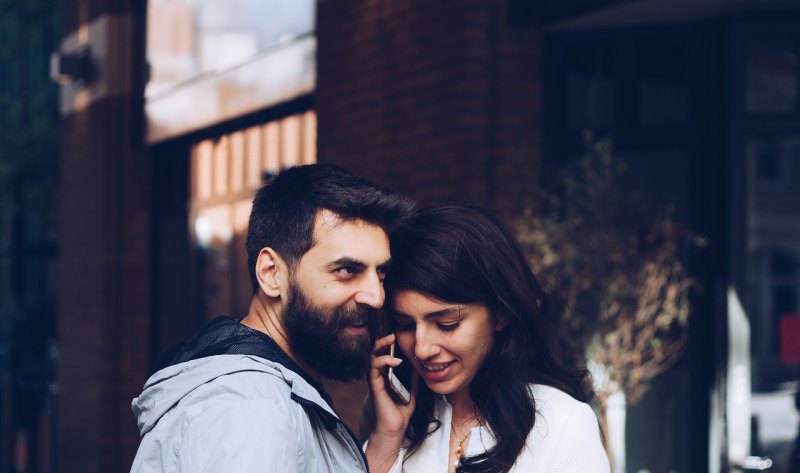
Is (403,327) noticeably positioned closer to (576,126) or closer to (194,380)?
(194,380)

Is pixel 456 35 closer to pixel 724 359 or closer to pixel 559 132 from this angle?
pixel 559 132

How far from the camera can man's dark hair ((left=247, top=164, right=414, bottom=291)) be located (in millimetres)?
2482

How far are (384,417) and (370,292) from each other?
0.50m

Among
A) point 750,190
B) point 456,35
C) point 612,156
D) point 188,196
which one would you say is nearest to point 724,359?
point 750,190

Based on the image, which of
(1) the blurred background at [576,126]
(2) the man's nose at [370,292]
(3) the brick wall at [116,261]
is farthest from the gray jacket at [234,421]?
(3) the brick wall at [116,261]

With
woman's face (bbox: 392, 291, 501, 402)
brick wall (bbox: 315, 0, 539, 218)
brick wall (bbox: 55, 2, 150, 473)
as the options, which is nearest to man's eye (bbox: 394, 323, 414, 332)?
woman's face (bbox: 392, 291, 501, 402)

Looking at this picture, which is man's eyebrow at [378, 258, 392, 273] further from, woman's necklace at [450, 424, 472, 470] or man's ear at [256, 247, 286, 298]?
woman's necklace at [450, 424, 472, 470]

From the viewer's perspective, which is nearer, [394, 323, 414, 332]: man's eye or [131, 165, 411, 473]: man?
[131, 165, 411, 473]: man

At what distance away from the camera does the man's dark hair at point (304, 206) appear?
8.14ft

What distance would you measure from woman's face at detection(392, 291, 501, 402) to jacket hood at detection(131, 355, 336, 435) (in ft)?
1.70

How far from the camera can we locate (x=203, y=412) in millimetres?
2145

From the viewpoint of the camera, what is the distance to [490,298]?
9.61 feet

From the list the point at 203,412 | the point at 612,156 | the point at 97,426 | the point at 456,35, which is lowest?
the point at 97,426

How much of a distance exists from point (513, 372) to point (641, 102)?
3.19 m
